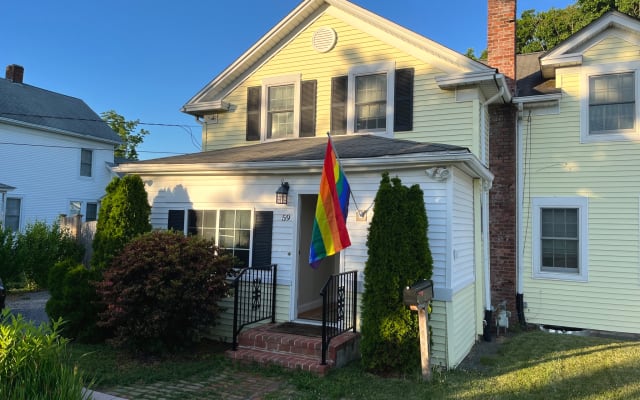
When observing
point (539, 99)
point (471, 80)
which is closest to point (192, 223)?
point (471, 80)

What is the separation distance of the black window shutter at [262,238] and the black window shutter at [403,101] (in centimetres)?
306

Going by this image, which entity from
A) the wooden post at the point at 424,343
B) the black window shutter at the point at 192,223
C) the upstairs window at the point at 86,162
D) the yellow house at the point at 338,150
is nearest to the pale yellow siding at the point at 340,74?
the yellow house at the point at 338,150

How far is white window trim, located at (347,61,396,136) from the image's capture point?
862 centimetres

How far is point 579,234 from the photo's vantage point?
8.83m

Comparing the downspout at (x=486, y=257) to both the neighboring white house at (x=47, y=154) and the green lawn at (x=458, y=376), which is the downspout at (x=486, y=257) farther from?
the neighboring white house at (x=47, y=154)

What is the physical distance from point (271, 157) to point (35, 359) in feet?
15.2

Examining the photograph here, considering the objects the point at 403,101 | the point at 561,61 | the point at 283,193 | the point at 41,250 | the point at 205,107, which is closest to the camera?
the point at 283,193

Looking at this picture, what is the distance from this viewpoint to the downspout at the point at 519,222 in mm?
9117

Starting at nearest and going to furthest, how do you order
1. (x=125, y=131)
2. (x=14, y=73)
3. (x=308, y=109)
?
(x=308, y=109) < (x=14, y=73) < (x=125, y=131)

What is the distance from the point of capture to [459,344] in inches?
263

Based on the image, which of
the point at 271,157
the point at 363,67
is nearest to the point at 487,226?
the point at 363,67

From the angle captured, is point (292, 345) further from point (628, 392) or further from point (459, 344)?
point (628, 392)

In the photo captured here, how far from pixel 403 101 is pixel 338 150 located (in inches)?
77.9

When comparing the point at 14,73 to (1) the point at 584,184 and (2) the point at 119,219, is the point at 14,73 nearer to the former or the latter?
(2) the point at 119,219
